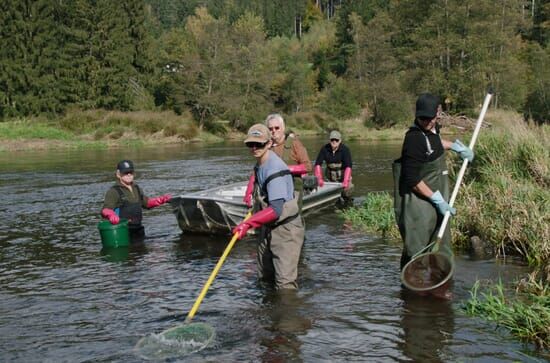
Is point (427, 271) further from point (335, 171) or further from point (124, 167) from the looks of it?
point (335, 171)

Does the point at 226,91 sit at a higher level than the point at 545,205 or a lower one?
higher

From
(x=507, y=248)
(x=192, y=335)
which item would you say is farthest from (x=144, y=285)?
(x=507, y=248)

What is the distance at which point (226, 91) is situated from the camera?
5409 centimetres

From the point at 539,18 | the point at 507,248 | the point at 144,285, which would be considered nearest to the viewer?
the point at 144,285

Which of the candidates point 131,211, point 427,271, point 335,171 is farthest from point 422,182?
point 335,171

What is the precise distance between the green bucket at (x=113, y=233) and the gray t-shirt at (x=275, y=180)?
380cm

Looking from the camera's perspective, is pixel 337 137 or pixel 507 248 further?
pixel 337 137

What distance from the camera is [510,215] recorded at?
27.1 ft

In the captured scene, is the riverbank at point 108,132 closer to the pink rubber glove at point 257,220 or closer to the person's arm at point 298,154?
the person's arm at point 298,154

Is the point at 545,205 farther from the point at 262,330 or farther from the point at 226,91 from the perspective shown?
the point at 226,91

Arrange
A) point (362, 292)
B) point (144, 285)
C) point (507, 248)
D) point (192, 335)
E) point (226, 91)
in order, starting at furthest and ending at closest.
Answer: point (226, 91) < point (507, 248) < point (144, 285) < point (362, 292) < point (192, 335)

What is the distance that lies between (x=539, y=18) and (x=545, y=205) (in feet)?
233

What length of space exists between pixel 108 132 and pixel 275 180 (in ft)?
135

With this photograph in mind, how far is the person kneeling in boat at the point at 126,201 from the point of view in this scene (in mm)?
9352
